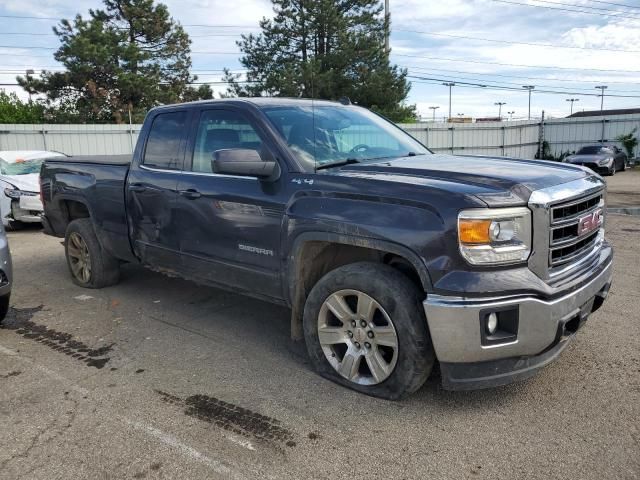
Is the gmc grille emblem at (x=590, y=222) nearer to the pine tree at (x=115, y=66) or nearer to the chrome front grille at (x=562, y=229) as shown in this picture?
the chrome front grille at (x=562, y=229)

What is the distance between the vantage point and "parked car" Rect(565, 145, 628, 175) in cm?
2373

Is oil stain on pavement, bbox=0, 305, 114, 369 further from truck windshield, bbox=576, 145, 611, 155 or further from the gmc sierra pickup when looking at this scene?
truck windshield, bbox=576, 145, 611, 155

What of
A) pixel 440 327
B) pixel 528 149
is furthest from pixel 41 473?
pixel 528 149

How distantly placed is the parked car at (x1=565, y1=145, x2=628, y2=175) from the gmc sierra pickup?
21.5 m

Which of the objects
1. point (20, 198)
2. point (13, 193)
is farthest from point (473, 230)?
point (13, 193)

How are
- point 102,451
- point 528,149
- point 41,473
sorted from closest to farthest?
1. point 41,473
2. point 102,451
3. point 528,149

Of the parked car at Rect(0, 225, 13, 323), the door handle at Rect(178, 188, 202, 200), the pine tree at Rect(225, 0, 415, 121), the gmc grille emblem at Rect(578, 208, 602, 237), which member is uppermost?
the pine tree at Rect(225, 0, 415, 121)

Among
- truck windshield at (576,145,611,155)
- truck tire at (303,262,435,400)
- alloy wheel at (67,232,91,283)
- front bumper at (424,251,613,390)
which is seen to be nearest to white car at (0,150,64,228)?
alloy wheel at (67,232,91,283)

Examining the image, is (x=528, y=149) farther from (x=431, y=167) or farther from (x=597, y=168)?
(x=431, y=167)

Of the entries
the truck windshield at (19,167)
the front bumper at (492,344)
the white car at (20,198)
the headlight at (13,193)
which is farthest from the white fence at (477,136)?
the front bumper at (492,344)

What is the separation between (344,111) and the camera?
476cm

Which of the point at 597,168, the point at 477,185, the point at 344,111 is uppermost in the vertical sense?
the point at 344,111

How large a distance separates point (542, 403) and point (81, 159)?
16.9ft

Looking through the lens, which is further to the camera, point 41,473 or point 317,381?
point 317,381
